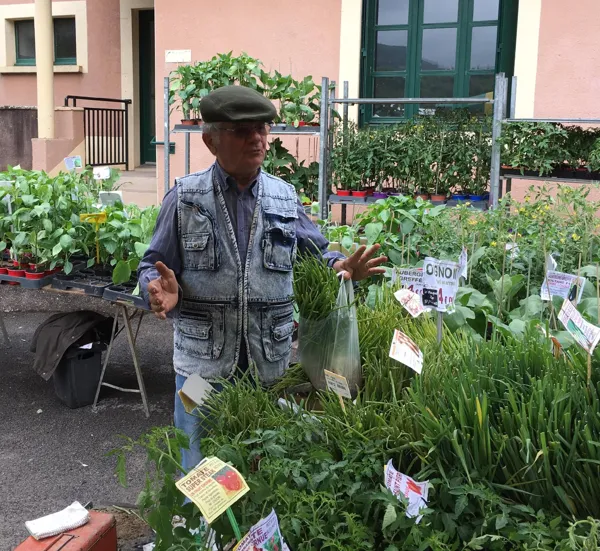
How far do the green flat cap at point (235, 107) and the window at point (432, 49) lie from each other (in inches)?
206

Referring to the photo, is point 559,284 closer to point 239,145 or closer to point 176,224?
point 239,145

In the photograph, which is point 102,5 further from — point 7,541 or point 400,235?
point 7,541

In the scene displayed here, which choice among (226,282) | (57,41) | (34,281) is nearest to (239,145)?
(226,282)

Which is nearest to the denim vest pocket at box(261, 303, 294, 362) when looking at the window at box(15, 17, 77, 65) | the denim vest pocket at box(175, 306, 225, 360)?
the denim vest pocket at box(175, 306, 225, 360)

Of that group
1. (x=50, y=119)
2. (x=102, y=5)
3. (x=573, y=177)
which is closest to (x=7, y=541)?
(x=573, y=177)

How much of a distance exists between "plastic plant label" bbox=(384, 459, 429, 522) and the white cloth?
1.29 m

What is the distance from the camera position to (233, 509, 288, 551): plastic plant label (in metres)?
1.33

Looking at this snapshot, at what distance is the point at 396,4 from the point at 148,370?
4.89m

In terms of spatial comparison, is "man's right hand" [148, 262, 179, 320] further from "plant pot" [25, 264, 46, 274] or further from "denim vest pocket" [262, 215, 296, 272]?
"plant pot" [25, 264, 46, 274]

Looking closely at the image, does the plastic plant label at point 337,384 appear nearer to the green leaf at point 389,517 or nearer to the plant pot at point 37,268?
the green leaf at point 389,517

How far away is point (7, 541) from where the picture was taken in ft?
9.21

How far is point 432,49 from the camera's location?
738 centimetres

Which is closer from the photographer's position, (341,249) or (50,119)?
(341,249)

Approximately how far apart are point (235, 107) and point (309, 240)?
548mm
